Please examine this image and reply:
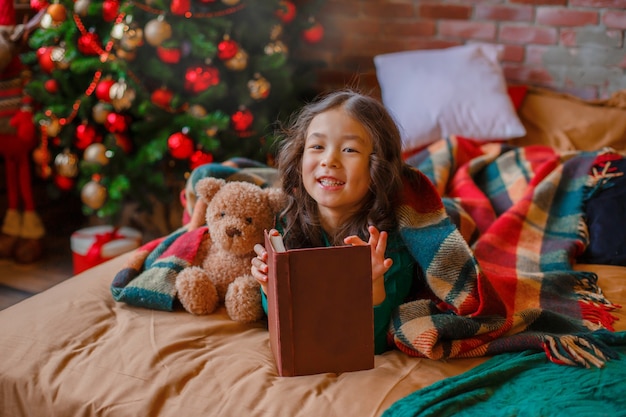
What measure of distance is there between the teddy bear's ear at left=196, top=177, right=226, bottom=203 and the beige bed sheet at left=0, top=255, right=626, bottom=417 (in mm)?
272

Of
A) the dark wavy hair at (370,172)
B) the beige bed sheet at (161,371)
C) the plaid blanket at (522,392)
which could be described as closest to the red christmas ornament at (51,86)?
the beige bed sheet at (161,371)

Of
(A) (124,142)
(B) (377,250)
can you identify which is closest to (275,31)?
(A) (124,142)

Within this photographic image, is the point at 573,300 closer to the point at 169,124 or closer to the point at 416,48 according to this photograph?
the point at 169,124

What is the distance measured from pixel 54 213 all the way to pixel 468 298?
2239mm

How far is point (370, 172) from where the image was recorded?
1.39 meters

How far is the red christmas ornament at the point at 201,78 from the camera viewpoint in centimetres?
231

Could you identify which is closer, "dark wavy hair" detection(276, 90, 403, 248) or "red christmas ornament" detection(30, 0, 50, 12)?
"dark wavy hair" detection(276, 90, 403, 248)

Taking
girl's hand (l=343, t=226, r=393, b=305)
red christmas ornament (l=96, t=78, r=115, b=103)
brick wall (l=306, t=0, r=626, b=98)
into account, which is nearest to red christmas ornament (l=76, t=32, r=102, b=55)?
red christmas ornament (l=96, t=78, r=115, b=103)

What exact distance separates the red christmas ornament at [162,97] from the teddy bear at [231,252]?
89 centimetres

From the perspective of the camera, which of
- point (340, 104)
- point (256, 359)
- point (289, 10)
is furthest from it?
point (289, 10)

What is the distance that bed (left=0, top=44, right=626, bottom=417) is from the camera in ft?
3.89

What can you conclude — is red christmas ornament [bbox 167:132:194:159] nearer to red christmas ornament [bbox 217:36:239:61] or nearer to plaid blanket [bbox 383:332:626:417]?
red christmas ornament [bbox 217:36:239:61]

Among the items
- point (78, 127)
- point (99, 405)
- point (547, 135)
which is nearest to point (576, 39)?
point (547, 135)

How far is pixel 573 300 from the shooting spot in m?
1.58
